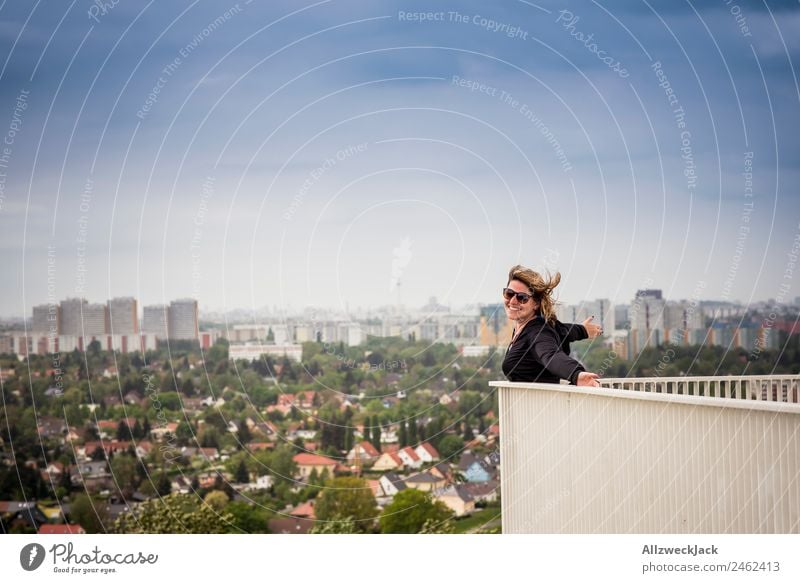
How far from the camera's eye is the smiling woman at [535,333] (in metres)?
6.22

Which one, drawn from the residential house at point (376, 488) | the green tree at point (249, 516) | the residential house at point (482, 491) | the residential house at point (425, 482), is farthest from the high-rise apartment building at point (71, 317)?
the residential house at point (482, 491)

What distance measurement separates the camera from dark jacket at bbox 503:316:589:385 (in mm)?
6172

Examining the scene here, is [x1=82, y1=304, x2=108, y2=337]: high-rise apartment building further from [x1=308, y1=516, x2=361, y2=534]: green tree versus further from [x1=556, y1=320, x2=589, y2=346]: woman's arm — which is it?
[x1=556, y1=320, x2=589, y2=346]: woman's arm

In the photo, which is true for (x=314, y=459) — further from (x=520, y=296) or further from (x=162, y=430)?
(x=520, y=296)

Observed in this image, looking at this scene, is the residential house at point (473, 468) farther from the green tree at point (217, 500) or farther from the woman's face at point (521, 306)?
the woman's face at point (521, 306)

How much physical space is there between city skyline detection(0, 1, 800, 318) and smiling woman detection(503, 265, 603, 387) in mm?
5003

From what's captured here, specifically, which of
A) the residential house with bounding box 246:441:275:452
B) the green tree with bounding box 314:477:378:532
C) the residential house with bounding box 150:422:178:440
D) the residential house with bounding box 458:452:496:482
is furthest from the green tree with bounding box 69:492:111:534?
the residential house with bounding box 458:452:496:482

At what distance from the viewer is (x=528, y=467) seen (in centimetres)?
654

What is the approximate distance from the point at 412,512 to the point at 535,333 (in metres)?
18.0

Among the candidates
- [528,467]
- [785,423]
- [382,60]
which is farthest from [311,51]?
[785,423]

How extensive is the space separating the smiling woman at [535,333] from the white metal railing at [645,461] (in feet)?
0.57

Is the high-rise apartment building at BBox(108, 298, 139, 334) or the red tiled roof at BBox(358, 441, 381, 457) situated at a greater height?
the high-rise apartment building at BBox(108, 298, 139, 334)

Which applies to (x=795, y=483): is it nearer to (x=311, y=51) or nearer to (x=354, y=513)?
(x=311, y=51)
